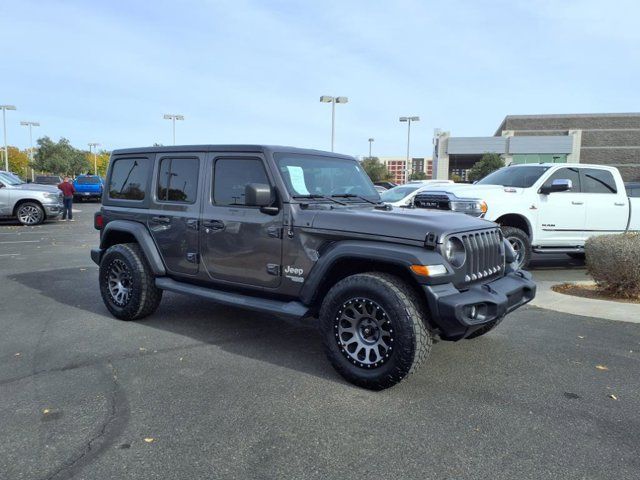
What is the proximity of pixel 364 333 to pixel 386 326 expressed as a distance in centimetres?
20

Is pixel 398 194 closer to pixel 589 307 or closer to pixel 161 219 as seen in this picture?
pixel 589 307

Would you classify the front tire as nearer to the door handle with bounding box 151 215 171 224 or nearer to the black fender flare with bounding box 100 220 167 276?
the black fender flare with bounding box 100 220 167 276

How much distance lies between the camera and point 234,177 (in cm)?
463

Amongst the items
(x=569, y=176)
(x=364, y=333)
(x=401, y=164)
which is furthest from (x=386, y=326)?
(x=401, y=164)

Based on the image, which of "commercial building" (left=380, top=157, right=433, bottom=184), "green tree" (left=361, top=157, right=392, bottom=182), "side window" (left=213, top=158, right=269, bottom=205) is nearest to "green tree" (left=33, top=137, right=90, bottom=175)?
"green tree" (left=361, top=157, right=392, bottom=182)

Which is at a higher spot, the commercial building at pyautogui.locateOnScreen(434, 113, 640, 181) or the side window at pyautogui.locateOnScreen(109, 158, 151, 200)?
the commercial building at pyautogui.locateOnScreen(434, 113, 640, 181)

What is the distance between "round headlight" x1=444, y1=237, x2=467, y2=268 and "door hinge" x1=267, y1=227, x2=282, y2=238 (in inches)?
54.7

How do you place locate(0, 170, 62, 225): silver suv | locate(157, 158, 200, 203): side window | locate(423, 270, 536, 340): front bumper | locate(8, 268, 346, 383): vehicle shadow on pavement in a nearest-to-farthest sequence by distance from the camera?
locate(423, 270, 536, 340): front bumper < locate(8, 268, 346, 383): vehicle shadow on pavement < locate(157, 158, 200, 203): side window < locate(0, 170, 62, 225): silver suv

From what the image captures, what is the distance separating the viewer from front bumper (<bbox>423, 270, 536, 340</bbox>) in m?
3.38

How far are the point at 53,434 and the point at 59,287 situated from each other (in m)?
4.64

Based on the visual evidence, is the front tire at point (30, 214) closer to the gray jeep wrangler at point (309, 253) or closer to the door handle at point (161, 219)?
the gray jeep wrangler at point (309, 253)

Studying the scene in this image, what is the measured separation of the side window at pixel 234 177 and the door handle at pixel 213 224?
7.6 inches

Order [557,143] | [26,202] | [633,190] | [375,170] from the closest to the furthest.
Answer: [633,190]
[26,202]
[375,170]
[557,143]

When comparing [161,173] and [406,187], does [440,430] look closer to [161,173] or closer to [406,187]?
[161,173]
